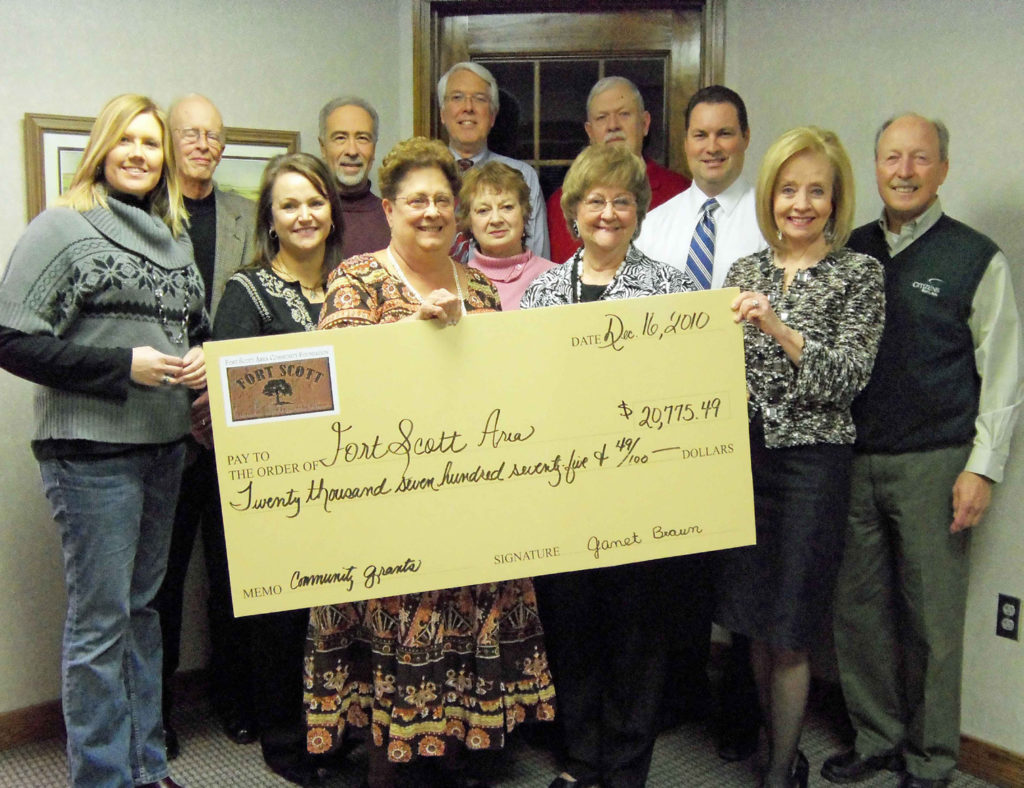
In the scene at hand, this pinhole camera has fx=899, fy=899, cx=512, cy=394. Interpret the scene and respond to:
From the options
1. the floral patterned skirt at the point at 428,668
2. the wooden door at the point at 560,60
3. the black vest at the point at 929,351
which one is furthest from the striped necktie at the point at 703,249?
the floral patterned skirt at the point at 428,668

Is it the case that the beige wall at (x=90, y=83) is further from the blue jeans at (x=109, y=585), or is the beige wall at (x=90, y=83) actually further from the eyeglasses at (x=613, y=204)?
the eyeglasses at (x=613, y=204)

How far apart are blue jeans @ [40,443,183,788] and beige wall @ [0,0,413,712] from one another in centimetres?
60

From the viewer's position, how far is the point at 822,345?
1.79 m

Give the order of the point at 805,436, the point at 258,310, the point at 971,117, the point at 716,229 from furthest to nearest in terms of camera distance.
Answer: the point at 716,229 → the point at 971,117 → the point at 258,310 → the point at 805,436

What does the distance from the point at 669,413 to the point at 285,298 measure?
0.89 metres

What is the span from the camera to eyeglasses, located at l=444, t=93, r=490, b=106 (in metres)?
2.70

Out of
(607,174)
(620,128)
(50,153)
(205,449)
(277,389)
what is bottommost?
(205,449)

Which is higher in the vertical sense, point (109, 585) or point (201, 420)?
point (201, 420)

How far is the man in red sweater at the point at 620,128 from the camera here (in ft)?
8.79

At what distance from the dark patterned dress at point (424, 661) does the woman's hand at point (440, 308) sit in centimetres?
12

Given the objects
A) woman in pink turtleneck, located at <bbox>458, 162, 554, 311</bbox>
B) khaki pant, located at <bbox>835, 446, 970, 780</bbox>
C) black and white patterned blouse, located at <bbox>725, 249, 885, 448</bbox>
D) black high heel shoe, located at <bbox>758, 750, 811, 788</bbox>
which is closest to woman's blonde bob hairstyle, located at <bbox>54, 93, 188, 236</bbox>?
woman in pink turtleneck, located at <bbox>458, 162, 554, 311</bbox>

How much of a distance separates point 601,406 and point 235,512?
27.2 inches

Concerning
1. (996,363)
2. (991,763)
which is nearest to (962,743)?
(991,763)

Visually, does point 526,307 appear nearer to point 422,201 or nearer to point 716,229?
point 422,201
